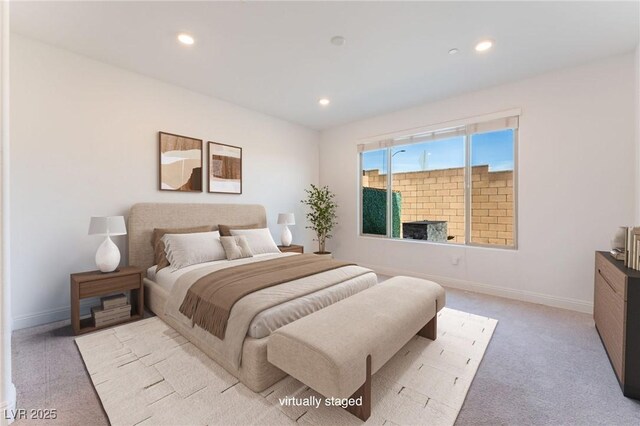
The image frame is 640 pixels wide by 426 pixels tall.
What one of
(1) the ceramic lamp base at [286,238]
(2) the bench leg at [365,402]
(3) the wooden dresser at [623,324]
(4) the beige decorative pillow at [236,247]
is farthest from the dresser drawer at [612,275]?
(1) the ceramic lamp base at [286,238]

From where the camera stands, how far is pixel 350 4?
2.11 metres

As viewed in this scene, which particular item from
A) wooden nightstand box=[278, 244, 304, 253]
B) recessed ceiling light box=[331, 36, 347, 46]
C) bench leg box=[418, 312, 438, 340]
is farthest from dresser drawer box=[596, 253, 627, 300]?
wooden nightstand box=[278, 244, 304, 253]

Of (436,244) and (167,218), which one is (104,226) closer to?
(167,218)

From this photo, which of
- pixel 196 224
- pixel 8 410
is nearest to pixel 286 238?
pixel 196 224

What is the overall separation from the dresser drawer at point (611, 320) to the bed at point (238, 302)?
1742 millimetres

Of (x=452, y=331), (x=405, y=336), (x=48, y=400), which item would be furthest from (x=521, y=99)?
(x=48, y=400)

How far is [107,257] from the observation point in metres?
2.63

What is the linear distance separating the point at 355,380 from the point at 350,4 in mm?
2598

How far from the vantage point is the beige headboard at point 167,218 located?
10.2 feet

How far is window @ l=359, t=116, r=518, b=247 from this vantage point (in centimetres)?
362

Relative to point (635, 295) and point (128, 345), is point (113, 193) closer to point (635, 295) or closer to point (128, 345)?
point (128, 345)

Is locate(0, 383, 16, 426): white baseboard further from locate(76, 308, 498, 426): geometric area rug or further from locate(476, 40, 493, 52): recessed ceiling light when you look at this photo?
locate(476, 40, 493, 52): recessed ceiling light

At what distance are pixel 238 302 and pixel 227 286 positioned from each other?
27 centimetres

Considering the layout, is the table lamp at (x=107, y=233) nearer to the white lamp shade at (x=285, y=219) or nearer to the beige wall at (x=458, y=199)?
the white lamp shade at (x=285, y=219)
